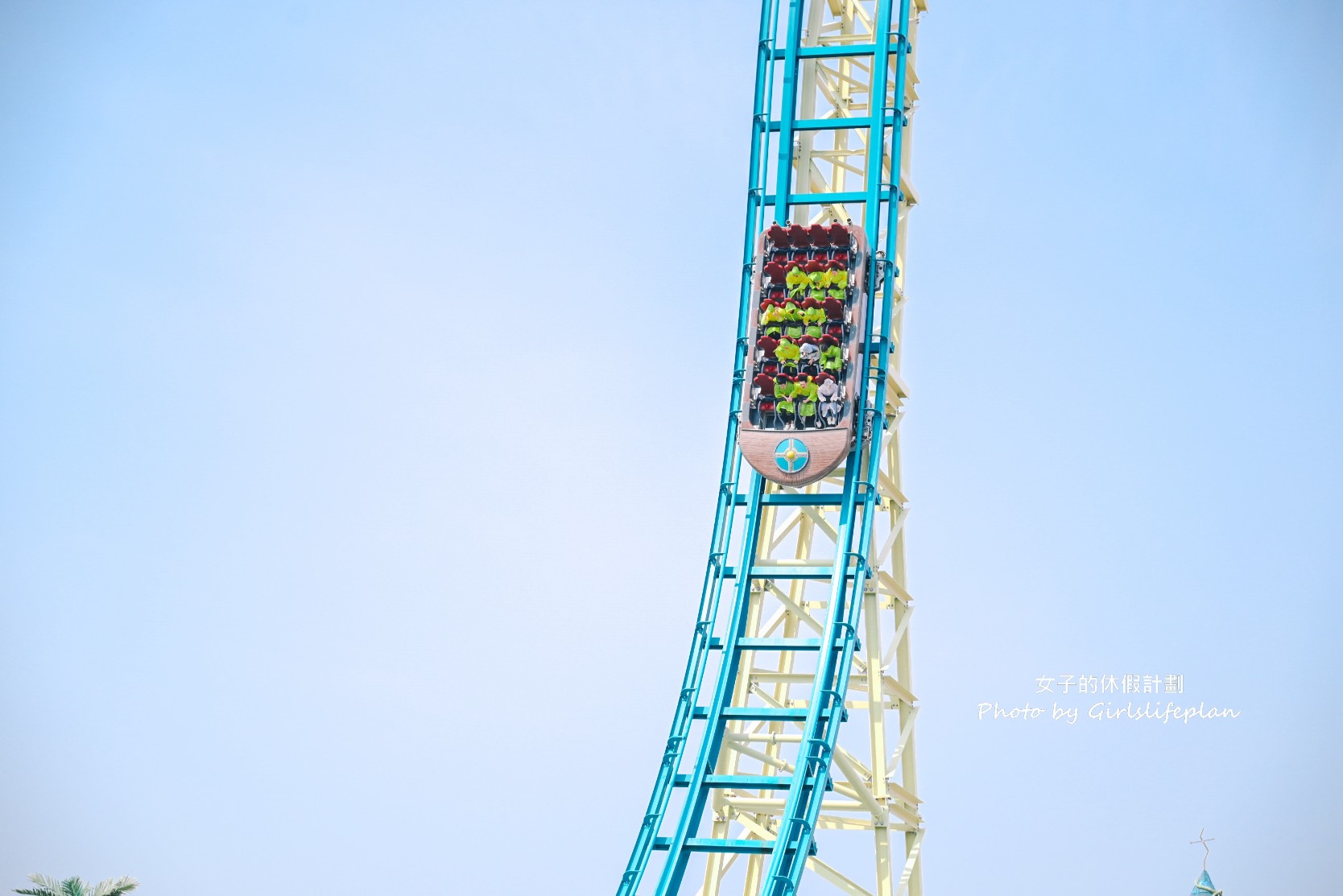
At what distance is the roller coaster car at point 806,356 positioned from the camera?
2355 centimetres

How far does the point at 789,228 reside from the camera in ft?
79.2

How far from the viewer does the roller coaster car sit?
77.3 feet

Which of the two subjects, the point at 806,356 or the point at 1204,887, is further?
the point at 1204,887

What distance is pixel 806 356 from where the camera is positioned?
23.7 meters

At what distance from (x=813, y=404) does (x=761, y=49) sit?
541 cm

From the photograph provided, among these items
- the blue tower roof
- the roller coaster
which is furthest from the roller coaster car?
the blue tower roof

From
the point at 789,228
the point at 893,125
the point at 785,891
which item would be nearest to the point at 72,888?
the point at 785,891

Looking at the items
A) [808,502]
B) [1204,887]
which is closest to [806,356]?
[808,502]

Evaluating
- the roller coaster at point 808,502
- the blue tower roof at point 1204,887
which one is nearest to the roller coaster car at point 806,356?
the roller coaster at point 808,502

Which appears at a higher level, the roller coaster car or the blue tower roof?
the roller coaster car

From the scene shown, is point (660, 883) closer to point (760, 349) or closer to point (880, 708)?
point (880, 708)

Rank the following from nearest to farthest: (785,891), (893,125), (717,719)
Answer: (785,891), (717,719), (893,125)

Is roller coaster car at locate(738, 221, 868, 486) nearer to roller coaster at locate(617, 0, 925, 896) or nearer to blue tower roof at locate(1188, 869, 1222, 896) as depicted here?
roller coaster at locate(617, 0, 925, 896)

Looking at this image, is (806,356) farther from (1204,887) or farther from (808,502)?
(1204,887)
